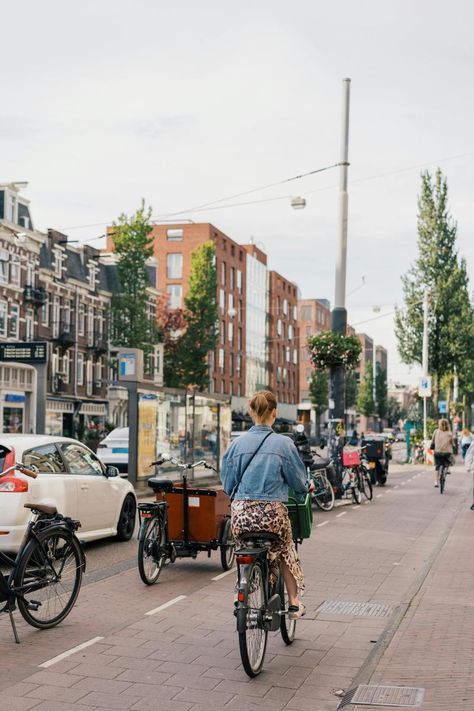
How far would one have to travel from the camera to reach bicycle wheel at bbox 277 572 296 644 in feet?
20.4

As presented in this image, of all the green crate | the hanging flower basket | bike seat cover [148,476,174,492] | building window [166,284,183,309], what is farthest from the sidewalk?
building window [166,284,183,309]

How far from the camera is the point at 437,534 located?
13695 millimetres

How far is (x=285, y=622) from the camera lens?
6492 mm

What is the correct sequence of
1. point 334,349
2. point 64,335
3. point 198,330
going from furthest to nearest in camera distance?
point 198,330 → point 64,335 → point 334,349

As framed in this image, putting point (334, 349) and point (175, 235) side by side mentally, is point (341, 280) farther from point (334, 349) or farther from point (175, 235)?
point (175, 235)

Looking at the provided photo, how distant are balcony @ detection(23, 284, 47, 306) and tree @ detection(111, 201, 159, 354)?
423 cm

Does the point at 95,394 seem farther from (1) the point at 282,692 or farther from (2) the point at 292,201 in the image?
(1) the point at 282,692

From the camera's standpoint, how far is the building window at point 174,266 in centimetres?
8106

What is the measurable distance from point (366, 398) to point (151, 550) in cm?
10926

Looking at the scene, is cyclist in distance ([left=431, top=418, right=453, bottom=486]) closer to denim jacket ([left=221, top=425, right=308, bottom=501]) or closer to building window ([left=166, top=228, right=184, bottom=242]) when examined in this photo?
denim jacket ([left=221, top=425, right=308, bottom=501])

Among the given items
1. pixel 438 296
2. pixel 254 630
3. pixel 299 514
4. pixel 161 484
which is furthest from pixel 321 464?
pixel 438 296

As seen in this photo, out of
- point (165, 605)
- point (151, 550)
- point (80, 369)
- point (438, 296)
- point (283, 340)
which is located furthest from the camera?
point (283, 340)

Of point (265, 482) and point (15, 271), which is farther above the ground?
point (15, 271)

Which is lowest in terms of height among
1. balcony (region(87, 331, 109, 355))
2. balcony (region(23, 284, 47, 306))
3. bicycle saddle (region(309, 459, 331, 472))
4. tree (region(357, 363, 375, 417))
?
bicycle saddle (region(309, 459, 331, 472))
